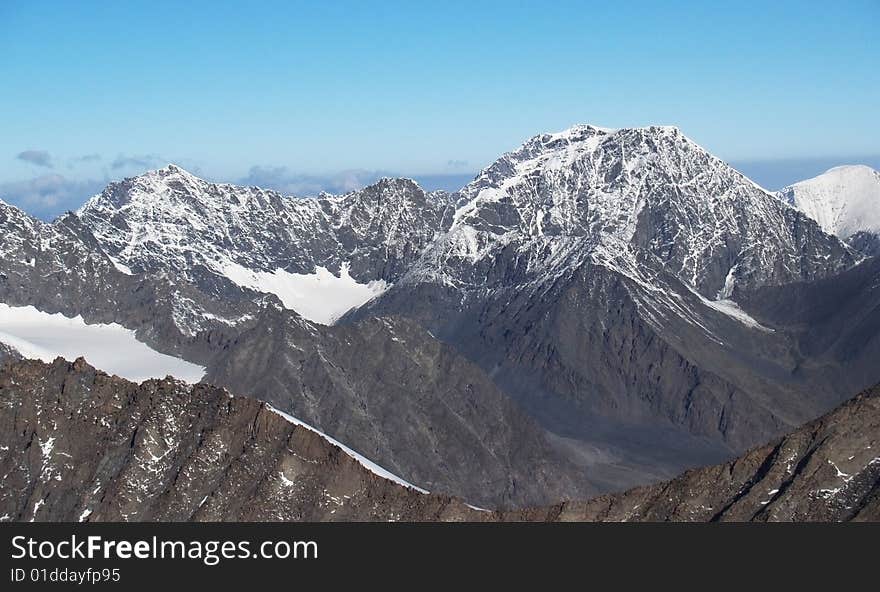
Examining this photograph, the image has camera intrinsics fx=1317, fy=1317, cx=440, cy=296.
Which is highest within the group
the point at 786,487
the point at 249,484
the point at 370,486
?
the point at 786,487

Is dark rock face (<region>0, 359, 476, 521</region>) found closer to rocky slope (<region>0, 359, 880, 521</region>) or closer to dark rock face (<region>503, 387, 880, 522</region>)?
rocky slope (<region>0, 359, 880, 521</region>)

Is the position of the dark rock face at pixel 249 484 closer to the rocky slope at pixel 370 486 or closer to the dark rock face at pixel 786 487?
the rocky slope at pixel 370 486

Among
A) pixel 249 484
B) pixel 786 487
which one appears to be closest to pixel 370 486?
pixel 249 484

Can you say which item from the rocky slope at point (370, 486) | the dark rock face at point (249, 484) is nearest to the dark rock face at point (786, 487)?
the rocky slope at point (370, 486)

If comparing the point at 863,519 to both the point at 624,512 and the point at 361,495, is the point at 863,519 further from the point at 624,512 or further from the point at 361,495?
the point at 361,495

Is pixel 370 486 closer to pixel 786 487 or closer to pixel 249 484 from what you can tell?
pixel 249 484

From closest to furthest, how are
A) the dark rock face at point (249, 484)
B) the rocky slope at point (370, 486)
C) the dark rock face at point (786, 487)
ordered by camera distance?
1. the dark rock face at point (786, 487)
2. the rocky slope at point (370, 486)
3. the dark rock face at point (249, 484)
